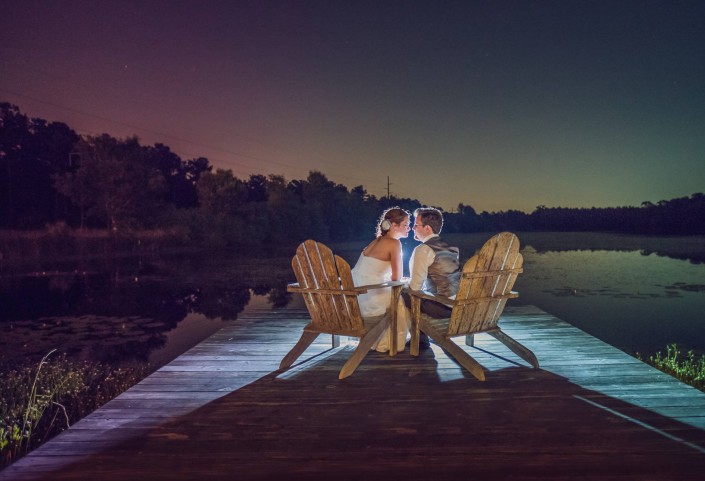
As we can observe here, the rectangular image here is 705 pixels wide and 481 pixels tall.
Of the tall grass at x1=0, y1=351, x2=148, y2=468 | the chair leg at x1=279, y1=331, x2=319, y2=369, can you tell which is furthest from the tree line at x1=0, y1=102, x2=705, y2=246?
the chair leg at x1=279, y1=331, x2=319, y2=369

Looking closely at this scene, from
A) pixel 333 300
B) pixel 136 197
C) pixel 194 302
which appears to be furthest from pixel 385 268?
pixel 136 197

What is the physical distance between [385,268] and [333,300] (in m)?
0.74

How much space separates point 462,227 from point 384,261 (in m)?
64.1

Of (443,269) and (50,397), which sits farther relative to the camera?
(50,397)

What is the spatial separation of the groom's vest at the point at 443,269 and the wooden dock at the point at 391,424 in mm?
621

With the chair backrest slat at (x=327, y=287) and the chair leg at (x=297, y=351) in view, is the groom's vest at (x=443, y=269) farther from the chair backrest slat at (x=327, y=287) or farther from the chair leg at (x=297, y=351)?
the chair leg at (x=297, y=351)

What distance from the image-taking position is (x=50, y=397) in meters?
4.51

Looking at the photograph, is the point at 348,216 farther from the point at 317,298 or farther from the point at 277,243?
the point at 317,298

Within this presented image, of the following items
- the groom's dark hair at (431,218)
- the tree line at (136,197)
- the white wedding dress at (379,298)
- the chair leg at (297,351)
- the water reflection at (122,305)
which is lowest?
the water reflection at (122,305)

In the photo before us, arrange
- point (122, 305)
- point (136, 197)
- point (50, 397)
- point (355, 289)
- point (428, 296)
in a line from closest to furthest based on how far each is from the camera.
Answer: point (355, 289) → point (428, 296) → point (50, 397) → point (122, 305) → point (136, 197)

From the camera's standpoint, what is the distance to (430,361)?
4.34 meters

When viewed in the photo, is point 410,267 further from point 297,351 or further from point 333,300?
point 297,351

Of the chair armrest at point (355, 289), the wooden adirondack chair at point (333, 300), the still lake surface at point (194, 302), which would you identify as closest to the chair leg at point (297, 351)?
the wooden adirondack chair at point (333, 300)

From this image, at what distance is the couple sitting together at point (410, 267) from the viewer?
168 inches
